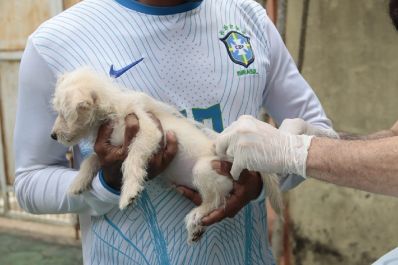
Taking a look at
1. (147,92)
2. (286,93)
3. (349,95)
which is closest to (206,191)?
(147,92)

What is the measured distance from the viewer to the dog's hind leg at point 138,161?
1.87m

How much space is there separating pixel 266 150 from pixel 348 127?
2403 mm

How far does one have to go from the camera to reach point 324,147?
5.84ft

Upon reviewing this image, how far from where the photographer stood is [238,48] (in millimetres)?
2115

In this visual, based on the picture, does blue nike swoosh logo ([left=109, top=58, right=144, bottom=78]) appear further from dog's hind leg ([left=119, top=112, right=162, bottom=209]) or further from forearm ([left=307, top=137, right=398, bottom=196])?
forearm ([left=307, top=137, right=398, bottom=196])

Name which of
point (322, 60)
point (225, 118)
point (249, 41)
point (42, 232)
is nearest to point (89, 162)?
point (225, 118)

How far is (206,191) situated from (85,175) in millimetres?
383

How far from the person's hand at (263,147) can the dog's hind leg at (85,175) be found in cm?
45

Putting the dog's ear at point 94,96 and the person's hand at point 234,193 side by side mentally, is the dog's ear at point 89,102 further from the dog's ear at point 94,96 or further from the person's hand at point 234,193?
the person's hand at point 234,193

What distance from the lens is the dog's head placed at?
1.91 meters

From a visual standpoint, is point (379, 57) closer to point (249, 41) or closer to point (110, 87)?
point (249, 41)

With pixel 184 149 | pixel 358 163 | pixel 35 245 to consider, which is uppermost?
pixel 358 163

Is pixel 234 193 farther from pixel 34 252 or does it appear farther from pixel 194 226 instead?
pixel 34 252

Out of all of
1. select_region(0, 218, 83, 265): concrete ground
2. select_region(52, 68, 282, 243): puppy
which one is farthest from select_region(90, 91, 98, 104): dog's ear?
select_region(0, 218, 83, 265): concrete ground
